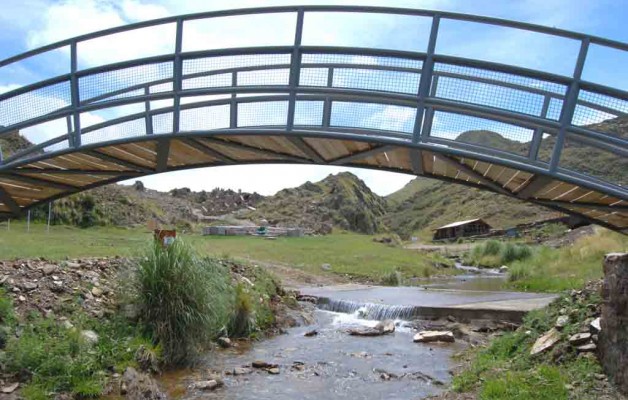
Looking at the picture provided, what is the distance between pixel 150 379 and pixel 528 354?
21.7 feet

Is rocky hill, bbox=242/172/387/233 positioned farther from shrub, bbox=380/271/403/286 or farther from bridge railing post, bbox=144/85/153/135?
bridge railing post, bbox=144/85/153/135

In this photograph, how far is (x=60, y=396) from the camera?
29.8ft

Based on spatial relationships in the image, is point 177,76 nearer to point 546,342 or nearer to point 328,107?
point 328,107

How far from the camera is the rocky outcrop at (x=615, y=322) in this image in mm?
8133

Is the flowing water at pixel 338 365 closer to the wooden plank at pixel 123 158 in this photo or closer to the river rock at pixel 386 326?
the river rock at pixel 386 326

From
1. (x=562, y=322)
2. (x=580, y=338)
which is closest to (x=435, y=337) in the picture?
(x=562, y=322)

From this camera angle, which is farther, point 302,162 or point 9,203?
point 9,203

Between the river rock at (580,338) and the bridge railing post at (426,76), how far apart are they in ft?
14.5

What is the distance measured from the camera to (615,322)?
27.6 ft

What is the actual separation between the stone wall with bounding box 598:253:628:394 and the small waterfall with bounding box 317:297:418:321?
974 cm

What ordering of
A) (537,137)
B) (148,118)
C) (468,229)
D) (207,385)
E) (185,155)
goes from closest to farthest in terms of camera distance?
(537,137), (148,118), (207,385), (185,155), (468,229)

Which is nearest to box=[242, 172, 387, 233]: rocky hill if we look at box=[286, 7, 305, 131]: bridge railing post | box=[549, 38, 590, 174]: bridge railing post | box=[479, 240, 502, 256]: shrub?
box=[479, 240, 502, 256]: shrub

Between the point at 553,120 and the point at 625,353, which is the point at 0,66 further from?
the point at 625,353

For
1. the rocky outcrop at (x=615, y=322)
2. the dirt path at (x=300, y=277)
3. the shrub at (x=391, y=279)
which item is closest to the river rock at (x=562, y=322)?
the rocky outcrop at (x=615, y=322)
